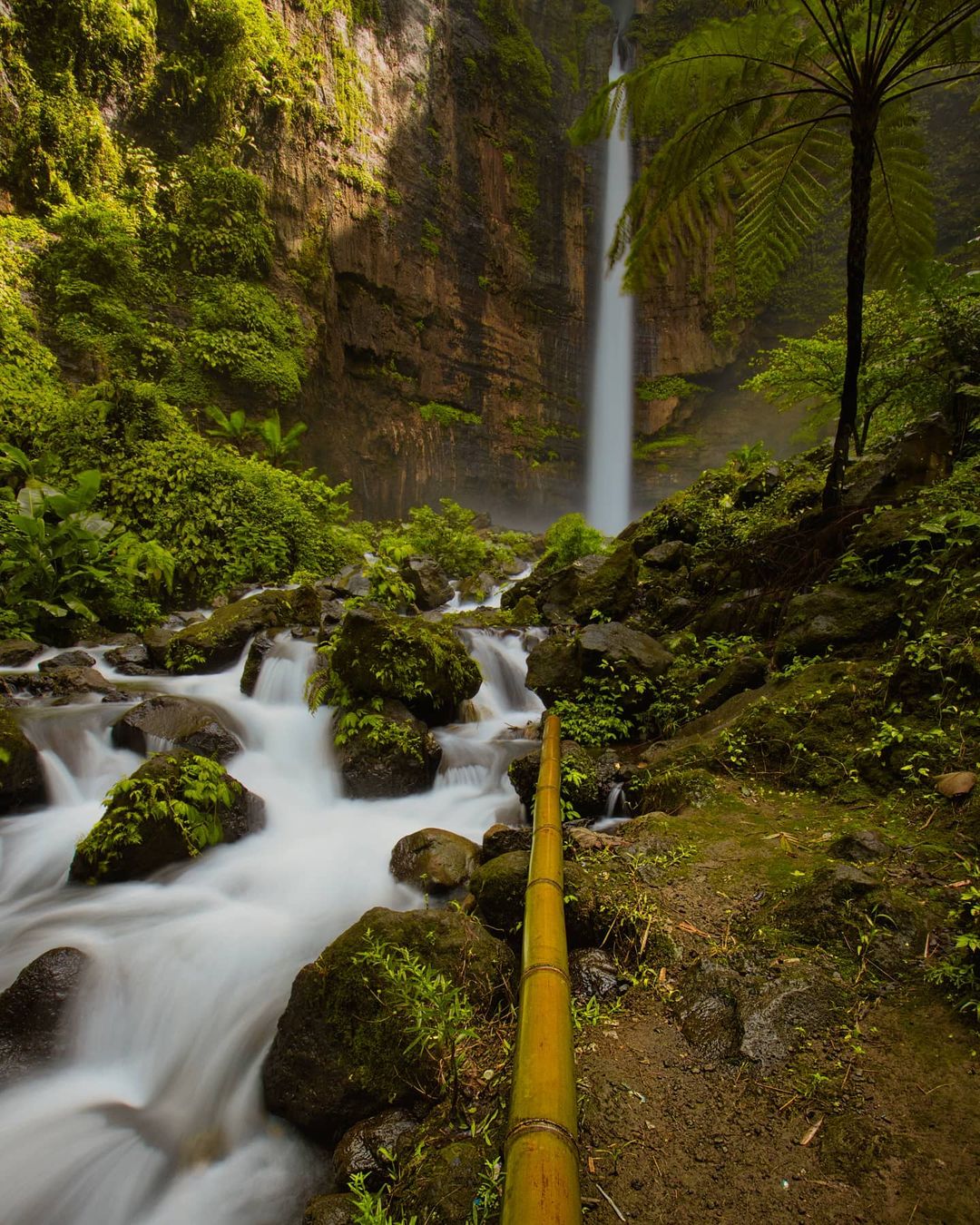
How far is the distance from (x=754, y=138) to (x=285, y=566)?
8992 millimetres

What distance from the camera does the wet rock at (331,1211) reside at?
1.67 m

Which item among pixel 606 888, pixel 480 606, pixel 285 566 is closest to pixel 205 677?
pixel 285 566

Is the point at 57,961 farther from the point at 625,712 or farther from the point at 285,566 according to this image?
the point at 285,566

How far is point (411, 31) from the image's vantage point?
19188 mm

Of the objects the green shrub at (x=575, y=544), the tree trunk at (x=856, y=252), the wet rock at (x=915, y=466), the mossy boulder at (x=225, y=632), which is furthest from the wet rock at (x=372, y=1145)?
the green shrub at (x=575, y=544)

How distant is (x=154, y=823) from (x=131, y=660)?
13.1ft

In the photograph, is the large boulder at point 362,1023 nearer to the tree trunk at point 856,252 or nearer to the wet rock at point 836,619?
the wet rock at point 836,619

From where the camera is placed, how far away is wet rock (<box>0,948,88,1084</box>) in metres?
2.51

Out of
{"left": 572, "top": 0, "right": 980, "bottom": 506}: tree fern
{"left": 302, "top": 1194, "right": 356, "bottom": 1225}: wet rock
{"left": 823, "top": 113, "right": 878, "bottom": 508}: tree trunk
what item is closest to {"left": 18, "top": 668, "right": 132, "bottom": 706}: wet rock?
{"left": 302, "top": 1194, "right": 356, "bottom": 1225}: wet rock

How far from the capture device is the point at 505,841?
3109 mm

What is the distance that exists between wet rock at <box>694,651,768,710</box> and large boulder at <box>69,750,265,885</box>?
3657 millimetres

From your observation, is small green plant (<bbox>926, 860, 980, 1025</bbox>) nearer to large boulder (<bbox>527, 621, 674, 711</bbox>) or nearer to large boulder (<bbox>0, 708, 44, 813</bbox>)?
large boulder (<bbox>527, 621, 674, 711</bbox>)

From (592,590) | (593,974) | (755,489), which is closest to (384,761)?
(593,974)

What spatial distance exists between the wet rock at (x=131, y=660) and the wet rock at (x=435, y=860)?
15.1 feet
